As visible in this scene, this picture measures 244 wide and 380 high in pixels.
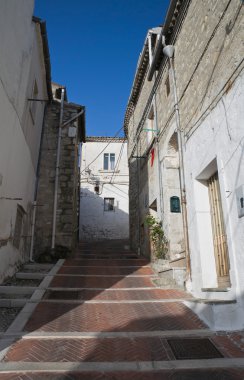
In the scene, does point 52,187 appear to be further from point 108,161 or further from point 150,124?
point 108,161

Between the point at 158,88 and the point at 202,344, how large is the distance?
8091mm

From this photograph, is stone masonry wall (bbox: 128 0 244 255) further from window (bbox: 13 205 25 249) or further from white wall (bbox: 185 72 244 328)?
window (bbox: 13 205 25 249)

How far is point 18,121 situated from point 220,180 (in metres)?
5.00

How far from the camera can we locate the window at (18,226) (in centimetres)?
794

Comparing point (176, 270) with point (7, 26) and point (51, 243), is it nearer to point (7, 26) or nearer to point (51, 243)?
point (51, 243)

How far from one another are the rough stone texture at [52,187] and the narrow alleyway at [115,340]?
378 cm

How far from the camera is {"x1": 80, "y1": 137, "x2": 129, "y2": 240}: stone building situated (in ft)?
67.0

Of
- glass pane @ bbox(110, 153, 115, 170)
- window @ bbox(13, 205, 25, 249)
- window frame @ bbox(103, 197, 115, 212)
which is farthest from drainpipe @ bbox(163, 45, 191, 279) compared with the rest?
glass pane @ bbox(110, 153, 115, 170)

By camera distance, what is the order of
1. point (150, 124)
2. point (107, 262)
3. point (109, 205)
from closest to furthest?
point (107, 262) → point (150, 124) → point (109, 205)

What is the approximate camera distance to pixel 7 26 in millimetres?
6051

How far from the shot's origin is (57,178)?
36.1 feet

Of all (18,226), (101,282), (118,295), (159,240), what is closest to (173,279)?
(118,295)

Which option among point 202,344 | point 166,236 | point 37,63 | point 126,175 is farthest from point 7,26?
point 126,175

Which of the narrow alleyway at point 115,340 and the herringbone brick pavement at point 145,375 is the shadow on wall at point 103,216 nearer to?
the narrow alleyway at point 115,340
